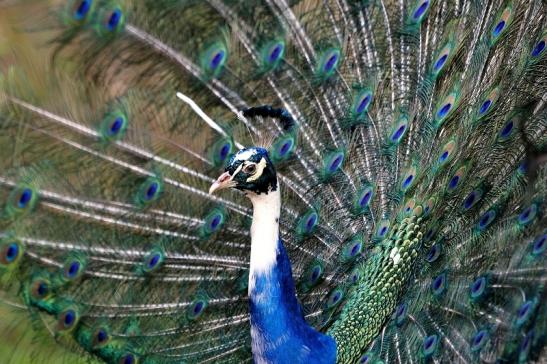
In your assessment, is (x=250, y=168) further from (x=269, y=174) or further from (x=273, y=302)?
(x=273, y=302)

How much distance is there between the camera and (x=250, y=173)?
196 centimetres

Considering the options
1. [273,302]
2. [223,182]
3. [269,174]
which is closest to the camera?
[223,182]

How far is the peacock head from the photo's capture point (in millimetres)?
1926

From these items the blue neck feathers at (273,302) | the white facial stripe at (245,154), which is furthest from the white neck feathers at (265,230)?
the white facial stripe at (245,154)

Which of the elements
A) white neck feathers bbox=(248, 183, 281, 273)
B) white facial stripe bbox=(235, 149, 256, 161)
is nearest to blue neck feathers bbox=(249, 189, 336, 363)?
white neck feathers bbox=(248, 183, 281, 273)

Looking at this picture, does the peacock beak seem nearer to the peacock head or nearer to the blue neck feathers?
the peacock head

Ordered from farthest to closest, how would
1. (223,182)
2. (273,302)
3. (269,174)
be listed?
(273,302) → (269,174) → (223,182)

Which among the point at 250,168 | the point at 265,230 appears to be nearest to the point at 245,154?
the point at 250,168

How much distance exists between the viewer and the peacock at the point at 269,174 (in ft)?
6.11

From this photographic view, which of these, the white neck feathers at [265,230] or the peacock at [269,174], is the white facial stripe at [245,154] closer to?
the peacock at [269,174]

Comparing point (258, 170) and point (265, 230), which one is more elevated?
point (258, 170)

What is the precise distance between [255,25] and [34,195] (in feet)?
2.18

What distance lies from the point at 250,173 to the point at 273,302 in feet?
1.18

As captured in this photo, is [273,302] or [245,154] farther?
[273,302]
